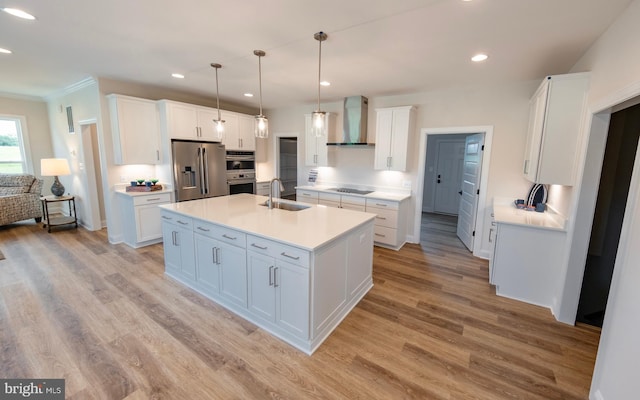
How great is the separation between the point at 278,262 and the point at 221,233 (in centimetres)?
76

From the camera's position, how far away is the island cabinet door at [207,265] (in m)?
2.67

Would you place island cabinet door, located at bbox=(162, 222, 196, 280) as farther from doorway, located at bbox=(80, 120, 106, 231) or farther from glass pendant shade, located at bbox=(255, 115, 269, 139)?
doorway, located at bbox=(80, 120, 106, 231)

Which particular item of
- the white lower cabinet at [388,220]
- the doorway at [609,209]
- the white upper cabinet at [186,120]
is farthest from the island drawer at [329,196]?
the doorway at [609,209]

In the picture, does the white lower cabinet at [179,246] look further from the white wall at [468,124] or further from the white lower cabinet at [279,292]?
the white wall at [468,124]

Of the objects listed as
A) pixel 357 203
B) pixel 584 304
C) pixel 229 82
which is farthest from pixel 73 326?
pixel 584 304

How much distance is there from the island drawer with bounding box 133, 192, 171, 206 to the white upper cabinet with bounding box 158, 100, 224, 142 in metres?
1.00

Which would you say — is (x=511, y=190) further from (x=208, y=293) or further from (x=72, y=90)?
(x=72, y=90)

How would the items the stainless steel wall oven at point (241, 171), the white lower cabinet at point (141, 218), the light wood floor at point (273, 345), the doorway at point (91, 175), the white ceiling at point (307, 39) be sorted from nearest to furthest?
1. the light wood floor at point (273, 345)
2. the white ceiling at point (307, 39)
3. the white lower cabinet at point (141, 218)
4. the doorway at point (91, 175)
5. the stainless steel wall oven at point (241, 171)

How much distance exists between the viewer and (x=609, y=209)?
9.40 feet

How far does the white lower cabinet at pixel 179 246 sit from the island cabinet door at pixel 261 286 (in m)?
0.96

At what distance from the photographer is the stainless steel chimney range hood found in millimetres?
4602

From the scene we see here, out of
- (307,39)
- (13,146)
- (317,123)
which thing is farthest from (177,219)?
(13,146)

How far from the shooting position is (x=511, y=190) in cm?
379

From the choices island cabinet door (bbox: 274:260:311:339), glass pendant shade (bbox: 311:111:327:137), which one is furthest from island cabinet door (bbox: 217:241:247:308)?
glass pendant shade (bbox: 311:111:327:137)
